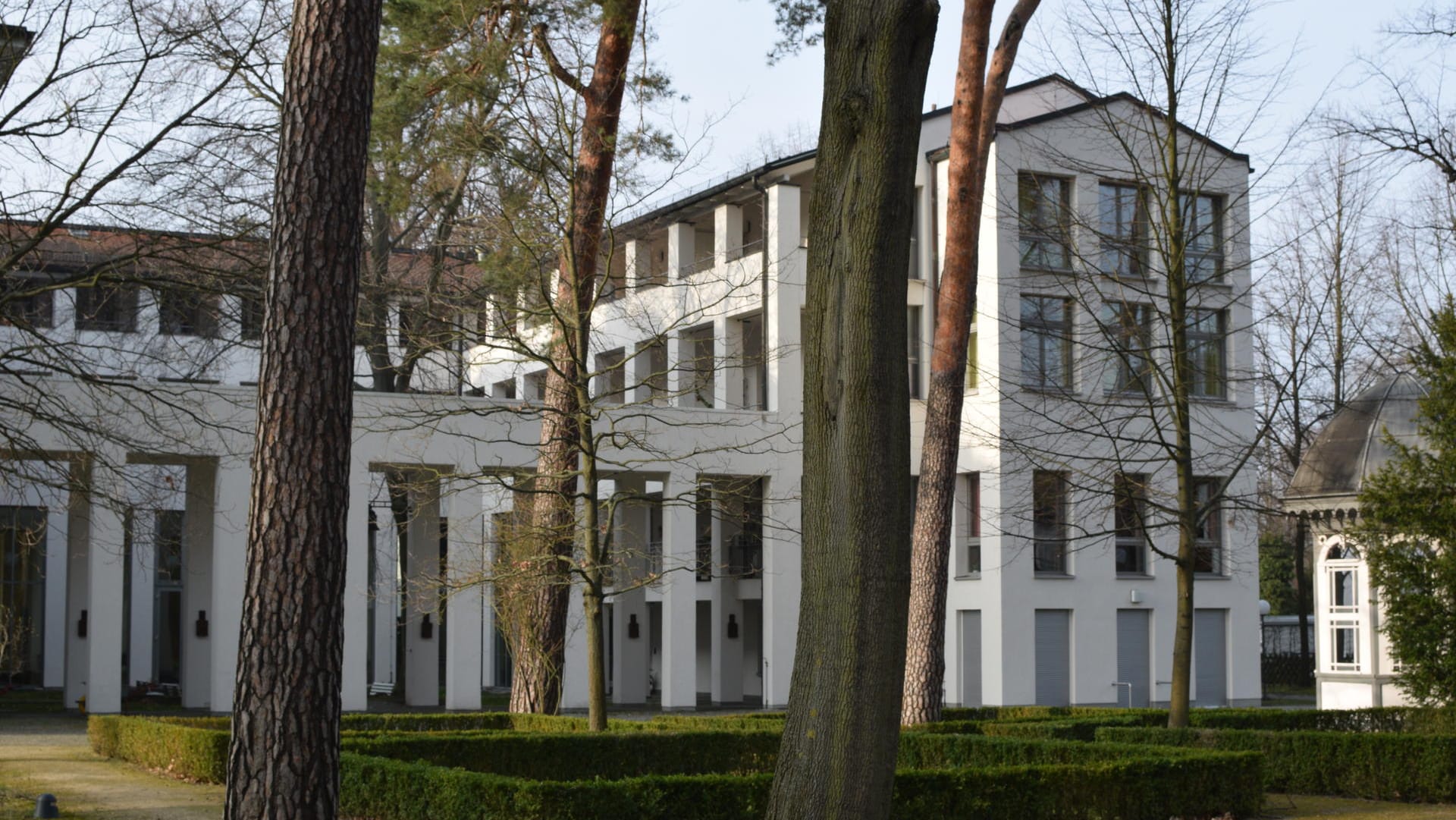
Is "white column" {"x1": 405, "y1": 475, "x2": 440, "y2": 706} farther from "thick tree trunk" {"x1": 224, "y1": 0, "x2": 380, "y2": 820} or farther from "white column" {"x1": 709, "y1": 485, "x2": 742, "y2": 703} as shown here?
"thick tree trunk" {"x1": 224, "y1": 0, "x2": 380, "y2": 820}

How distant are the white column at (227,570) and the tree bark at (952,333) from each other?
1225 cm

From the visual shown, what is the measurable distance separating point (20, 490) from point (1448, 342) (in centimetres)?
1508

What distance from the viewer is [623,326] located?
120 ft

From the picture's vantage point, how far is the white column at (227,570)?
2531 centimetres

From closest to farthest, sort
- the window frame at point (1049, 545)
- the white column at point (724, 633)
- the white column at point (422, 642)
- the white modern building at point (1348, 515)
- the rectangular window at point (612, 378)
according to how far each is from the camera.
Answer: the white modern building at point (1348, 515) < the white column at point (422, 642) < the window frame at point (1049, 545) < the rectangular window at point (612, 378) < the white column at point (724, 633)

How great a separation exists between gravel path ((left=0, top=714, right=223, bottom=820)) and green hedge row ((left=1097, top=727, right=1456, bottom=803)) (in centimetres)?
955

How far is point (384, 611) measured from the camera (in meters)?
38.4

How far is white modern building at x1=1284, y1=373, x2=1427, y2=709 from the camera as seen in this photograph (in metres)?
22.0

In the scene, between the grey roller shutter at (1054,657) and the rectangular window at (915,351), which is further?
the rectangular window at (915,351)

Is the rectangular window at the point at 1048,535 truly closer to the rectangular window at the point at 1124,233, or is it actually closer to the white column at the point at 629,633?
the rectangular window at the point at 1124,233

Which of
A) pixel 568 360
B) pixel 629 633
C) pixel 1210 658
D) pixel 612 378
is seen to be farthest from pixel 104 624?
pixel 1210 658

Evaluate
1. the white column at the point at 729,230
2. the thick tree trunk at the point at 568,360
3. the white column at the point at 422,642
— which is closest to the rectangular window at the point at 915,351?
the white column at the point at 729,230

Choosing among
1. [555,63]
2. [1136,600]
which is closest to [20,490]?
[555,63]

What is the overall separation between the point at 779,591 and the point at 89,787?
57.1ft
